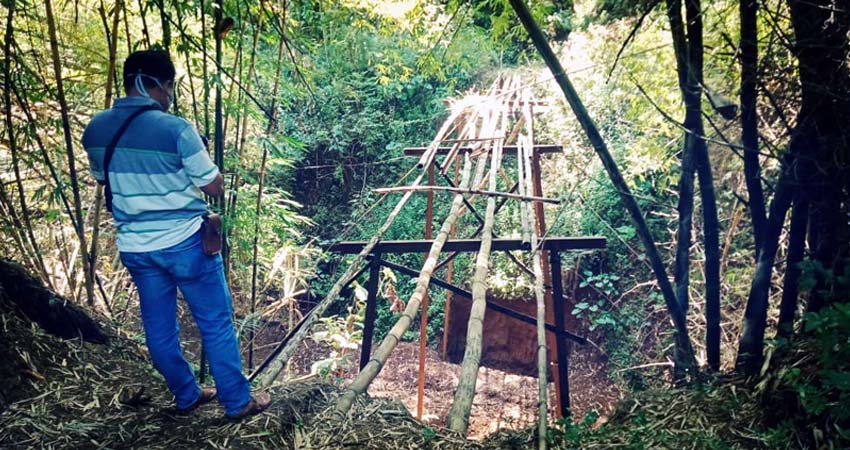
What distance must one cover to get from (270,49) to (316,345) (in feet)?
11.8

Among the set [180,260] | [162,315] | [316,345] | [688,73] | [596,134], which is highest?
[688,73]

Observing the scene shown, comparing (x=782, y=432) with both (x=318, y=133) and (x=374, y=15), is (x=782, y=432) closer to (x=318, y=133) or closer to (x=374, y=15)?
(x=374, y=15)

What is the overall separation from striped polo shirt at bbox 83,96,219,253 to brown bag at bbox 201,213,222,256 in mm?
49

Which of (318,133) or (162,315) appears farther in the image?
(318,133)

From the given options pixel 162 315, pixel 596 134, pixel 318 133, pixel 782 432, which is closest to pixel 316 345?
pixel 318 133

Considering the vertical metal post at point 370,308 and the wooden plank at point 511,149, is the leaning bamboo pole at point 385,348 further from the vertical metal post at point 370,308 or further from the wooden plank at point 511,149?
the wooden plank at point 511,149

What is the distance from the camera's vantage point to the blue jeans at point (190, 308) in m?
2.08

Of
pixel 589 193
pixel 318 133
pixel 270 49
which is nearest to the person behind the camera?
pixel 589 193

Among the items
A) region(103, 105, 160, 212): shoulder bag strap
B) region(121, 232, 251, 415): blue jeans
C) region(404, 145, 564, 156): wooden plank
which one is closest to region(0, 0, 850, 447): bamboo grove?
region(121, 232, 251, 415): blue jeans

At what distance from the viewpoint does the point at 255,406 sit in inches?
84.2

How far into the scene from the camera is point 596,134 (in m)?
2.35

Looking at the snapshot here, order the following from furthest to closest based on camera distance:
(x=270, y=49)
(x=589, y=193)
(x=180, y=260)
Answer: (x=270, y=49)
(x=589, y=193)
(x=180, y=260)

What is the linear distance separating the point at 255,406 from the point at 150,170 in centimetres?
97

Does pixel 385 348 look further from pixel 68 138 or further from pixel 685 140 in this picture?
pixel 68 138
